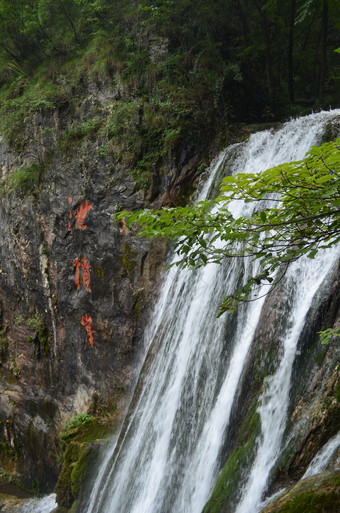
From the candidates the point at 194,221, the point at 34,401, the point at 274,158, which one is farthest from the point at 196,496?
the point at 34,401

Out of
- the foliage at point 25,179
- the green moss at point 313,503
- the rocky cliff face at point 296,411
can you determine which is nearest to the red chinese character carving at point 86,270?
the foliage at point 25,179

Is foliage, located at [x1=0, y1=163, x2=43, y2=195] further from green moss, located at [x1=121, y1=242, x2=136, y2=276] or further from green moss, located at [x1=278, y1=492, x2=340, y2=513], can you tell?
green moss, located at [x1=278, y1=492, x2=340, y2=513]

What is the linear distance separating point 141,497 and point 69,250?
18.4ft

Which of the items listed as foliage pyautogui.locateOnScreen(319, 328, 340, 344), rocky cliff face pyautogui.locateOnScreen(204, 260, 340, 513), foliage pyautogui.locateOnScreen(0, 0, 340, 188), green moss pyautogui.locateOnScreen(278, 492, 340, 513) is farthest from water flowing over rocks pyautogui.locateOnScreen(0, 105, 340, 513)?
foliage pyautogui.locateOnScreen(0, 0, 340, 188)

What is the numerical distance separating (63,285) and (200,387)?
17.3 ft

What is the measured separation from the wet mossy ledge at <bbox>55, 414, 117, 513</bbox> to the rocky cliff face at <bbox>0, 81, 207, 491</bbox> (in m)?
0.33

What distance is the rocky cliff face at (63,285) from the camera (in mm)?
8500

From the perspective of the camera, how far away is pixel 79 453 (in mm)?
7520

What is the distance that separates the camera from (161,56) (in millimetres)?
9492

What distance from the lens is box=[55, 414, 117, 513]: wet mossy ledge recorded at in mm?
7082

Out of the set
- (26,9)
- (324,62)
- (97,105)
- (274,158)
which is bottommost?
(274,158)

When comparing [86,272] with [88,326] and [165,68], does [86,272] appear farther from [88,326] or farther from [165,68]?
[165,68]

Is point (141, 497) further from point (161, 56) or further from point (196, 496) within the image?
point (161, 56)

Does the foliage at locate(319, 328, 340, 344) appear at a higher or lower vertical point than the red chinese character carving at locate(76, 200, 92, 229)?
lower
